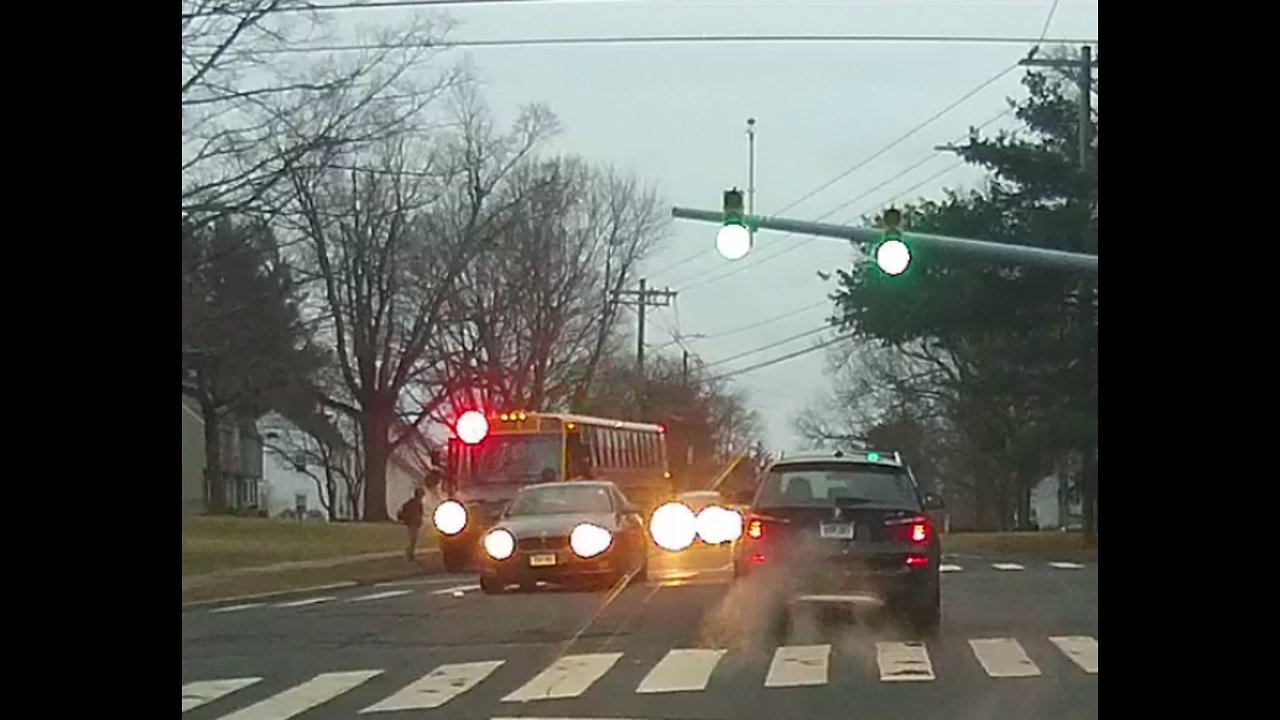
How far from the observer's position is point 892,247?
15180mm

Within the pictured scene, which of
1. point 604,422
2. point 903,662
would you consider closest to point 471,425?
point 604,422

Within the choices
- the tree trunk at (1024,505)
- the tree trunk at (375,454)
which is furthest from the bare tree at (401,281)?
the tree trunk at (1024,505)

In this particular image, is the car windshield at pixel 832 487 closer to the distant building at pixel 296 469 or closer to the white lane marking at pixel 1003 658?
the white lane marking at pixel 1003 658

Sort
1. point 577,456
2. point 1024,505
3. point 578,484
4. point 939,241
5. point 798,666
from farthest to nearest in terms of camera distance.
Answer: point 577,456
point 1024,505
point 578,484
point 939,241
point 798,666

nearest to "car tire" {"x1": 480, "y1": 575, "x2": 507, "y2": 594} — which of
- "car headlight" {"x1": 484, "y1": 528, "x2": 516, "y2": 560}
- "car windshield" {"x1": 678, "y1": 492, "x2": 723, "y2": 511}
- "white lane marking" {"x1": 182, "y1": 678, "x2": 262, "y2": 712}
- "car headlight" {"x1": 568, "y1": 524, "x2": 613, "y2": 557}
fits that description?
"car headlight" {"x1": 484, "y1": 528, "x2": 516, "y2": 560}

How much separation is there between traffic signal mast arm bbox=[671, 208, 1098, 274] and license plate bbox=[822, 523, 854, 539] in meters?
2.33

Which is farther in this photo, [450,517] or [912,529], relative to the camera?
[450,517]

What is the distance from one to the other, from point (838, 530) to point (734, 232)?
287 centimetres

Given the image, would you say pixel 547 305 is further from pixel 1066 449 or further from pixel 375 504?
pixel 1066 449

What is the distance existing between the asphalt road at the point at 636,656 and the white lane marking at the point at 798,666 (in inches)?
0.8

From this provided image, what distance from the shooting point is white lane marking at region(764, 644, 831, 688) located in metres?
11.9

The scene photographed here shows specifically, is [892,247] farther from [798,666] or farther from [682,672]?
[682,672]

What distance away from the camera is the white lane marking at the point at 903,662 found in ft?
39.3
